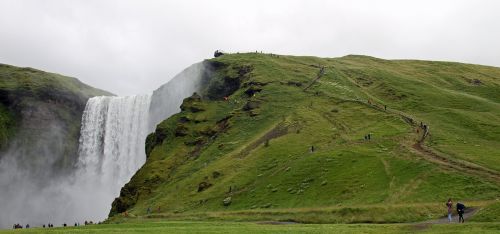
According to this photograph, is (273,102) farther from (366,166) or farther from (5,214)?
(5,214)

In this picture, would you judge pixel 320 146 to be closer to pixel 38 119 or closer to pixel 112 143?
pixel 112 143

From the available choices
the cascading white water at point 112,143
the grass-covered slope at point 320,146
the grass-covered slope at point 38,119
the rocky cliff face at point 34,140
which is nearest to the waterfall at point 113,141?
the cascading white water at point 112,143

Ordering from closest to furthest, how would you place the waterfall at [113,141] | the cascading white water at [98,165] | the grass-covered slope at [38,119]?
the waterfall at [113,141] < the cascading white water at [98,165] < the grass-covered slope at [38,119]

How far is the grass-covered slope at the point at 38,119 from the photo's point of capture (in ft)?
504

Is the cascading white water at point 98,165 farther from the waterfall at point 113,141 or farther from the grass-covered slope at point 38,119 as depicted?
the grass-covered slope at point 38,119

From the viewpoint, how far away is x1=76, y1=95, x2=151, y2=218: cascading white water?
445 ft

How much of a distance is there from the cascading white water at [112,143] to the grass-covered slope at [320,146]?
1662cm

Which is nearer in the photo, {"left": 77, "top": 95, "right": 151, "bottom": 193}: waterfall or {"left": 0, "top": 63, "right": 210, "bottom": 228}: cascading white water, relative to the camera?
{"left": 77, "top": 95, "right": 151, "bottom": 193}: waterfall

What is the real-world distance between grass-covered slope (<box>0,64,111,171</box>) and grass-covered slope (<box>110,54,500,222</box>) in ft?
160

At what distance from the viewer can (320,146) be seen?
8650 cm

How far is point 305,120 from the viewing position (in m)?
104

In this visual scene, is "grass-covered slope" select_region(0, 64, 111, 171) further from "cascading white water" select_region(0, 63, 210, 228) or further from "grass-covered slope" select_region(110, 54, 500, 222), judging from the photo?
"grass-covered slope" select_region(110, 54, 500, 222)

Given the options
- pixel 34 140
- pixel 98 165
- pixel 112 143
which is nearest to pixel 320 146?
pixel 112 143

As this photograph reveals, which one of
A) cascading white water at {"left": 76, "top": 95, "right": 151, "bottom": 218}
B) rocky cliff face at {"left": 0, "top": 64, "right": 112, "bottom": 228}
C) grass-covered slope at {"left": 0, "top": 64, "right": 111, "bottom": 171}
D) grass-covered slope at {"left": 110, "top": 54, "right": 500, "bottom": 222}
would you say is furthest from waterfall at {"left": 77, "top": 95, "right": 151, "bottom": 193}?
grass-covered slope at {"left": 110, "top": 54, "right": 500, "bottom": 222}
